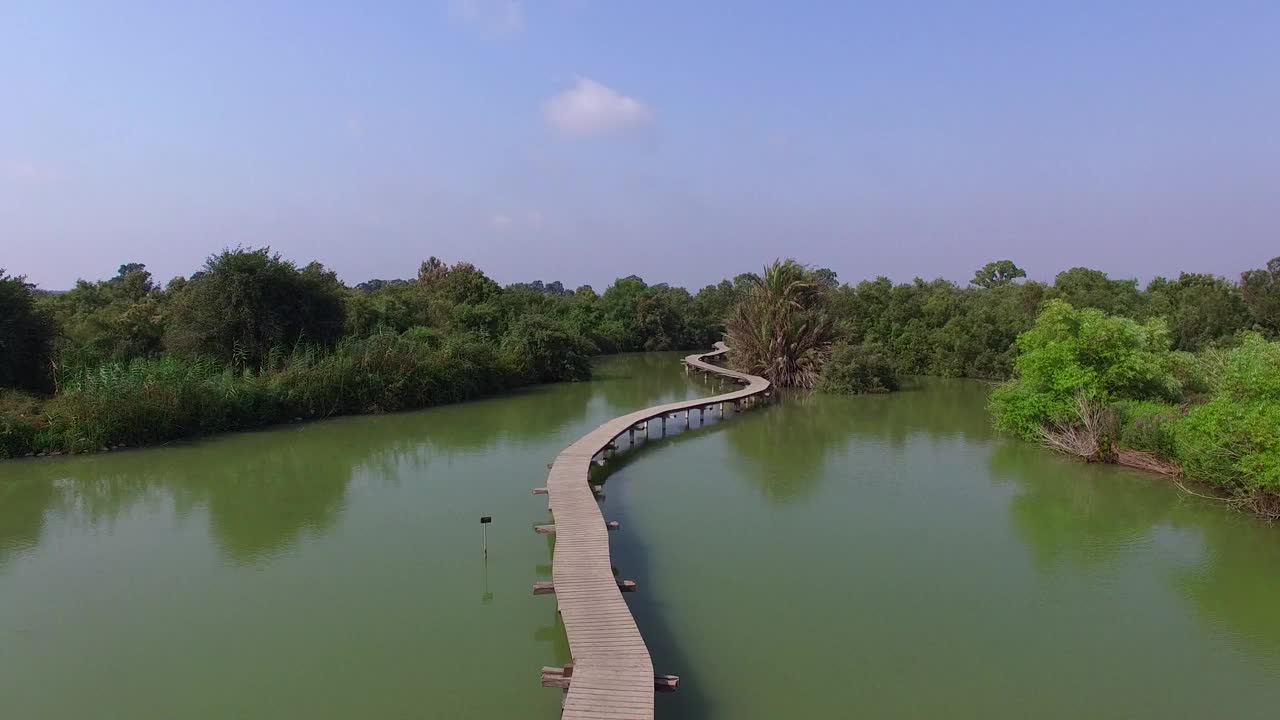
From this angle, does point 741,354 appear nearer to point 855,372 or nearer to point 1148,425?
point 855,372

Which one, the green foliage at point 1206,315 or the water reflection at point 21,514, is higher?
the green foliage at point 1206,315

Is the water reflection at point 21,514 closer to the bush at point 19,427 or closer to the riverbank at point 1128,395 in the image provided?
the bush at point 19,427

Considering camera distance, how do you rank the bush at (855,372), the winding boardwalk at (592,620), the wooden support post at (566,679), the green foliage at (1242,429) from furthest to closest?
the bush at (855,372), the green foliage at (1242,429), the wooden support post at (566,679), the winding boardwalk at (592,620)

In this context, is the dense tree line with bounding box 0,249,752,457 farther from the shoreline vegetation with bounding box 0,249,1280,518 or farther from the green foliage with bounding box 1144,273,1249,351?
the green foliage with bounding box 1144,273,1249,351

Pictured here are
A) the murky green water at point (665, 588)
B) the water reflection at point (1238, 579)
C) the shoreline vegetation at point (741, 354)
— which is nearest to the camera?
the murky green water at point (665, 588)

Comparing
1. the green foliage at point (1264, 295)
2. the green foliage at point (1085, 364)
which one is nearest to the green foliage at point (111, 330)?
the green foliage at point (1085, 364)

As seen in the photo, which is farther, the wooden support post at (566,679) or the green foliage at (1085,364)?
the green foliage at (1085,364)

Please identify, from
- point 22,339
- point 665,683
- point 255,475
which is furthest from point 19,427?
point 665,683
